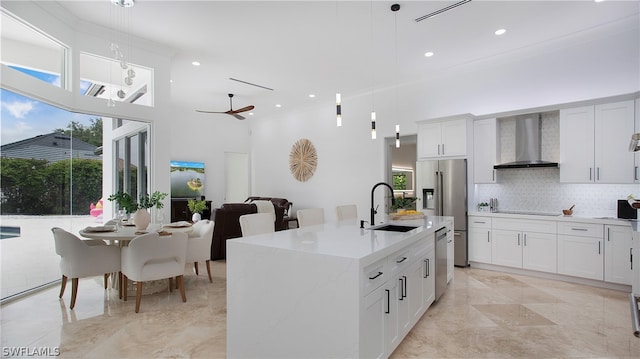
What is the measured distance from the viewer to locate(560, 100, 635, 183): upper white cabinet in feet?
12.8

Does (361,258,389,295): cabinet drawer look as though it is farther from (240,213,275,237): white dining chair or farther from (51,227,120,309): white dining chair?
(51,227,120,309): white dining chair

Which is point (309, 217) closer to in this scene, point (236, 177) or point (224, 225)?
point (224, 225)

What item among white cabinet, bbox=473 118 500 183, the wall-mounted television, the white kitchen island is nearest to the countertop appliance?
the white kitchen island

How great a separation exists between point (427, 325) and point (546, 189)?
319cm

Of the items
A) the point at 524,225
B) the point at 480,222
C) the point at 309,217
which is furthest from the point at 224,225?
the point at 524,225

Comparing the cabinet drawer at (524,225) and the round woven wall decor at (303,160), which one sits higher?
the round woven wall decor at (303,160)

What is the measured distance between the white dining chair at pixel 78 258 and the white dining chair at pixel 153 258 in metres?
0.21

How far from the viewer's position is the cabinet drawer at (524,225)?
14.1 ft

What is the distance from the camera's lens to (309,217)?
3840mm

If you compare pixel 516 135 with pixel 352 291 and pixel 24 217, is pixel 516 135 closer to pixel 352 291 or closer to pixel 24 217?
pixel 352 291

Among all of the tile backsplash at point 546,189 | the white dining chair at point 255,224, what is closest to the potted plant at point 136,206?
the white dining chair at point 255,224

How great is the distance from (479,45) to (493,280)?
11.1ft

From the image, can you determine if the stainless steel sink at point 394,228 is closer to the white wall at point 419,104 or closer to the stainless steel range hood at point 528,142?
→ the stainless steel range hood at point 528,142

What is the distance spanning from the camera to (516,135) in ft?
15.9
